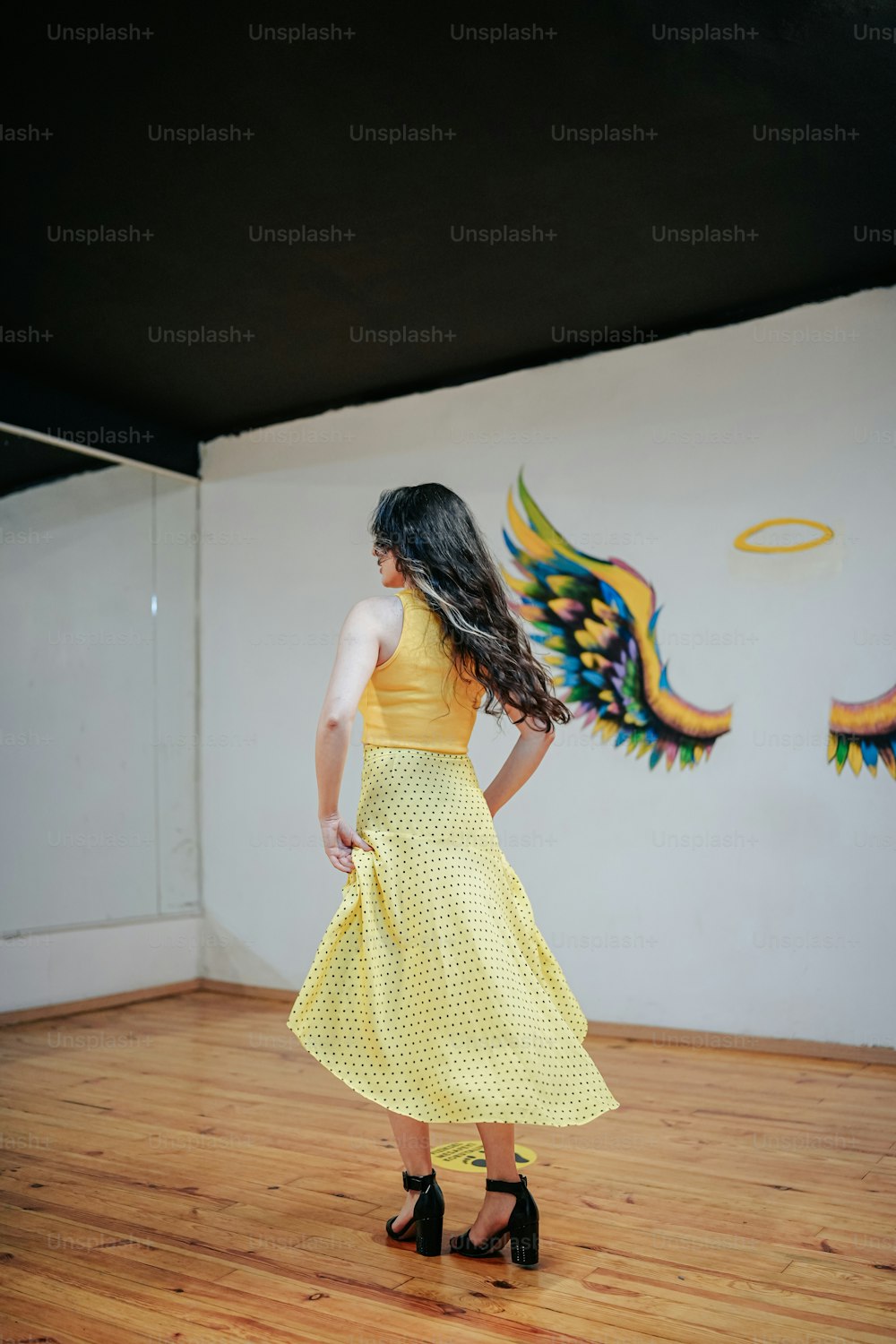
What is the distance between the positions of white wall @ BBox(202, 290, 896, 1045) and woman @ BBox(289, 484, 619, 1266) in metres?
1.93

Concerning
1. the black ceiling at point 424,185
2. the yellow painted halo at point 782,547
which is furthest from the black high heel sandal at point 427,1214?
the yellow painted halo at point 782,547

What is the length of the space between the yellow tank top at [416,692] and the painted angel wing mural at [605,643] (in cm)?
214

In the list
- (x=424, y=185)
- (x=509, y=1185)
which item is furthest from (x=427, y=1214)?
(x=424, y=185)

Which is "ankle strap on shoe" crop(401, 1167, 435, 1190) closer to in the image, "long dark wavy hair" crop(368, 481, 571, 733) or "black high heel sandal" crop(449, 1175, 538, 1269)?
"black high heel sandal" crop(449, 1175, 538, 1269)

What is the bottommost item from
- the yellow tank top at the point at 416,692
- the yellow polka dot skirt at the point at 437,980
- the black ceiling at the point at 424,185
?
the yellow polka dot skirt at the point at 437,980

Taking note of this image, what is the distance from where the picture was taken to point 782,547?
3934 mm

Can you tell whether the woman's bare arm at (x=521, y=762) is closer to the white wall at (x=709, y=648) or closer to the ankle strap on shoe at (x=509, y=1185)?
the ankle strap on shoe at (x=509, y=1185)

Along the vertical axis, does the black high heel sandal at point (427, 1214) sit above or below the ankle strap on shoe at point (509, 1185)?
below

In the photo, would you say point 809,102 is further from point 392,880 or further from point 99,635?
point 99,635

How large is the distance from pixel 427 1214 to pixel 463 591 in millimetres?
1152

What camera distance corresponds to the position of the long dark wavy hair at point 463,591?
2082 millimetres

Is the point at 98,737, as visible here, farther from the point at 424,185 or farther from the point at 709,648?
the point at 424,185

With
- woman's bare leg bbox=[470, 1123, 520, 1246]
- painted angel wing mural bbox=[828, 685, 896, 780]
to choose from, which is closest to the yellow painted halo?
painted angel wing mural bbox=[828, 685, 896, 780]

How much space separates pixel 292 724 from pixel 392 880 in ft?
9.99
